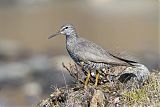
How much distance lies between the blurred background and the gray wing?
2921 millimetres

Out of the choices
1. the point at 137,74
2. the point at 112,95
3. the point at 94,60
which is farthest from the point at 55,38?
the point at 112,95

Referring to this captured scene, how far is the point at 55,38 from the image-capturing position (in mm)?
32969

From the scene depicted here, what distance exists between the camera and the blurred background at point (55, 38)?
70.7 ft

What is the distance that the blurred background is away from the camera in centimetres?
2155

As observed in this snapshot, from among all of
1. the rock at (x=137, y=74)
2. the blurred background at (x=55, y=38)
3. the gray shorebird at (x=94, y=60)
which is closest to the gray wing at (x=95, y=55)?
the gray shorebird at (x=94, y=60)

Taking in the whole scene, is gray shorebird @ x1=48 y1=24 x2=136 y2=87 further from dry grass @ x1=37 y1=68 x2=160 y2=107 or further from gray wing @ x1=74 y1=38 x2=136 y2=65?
dry grass @ x1=37 y1=68 x2=160 y2=107

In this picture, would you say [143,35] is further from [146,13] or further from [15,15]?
[15,15]

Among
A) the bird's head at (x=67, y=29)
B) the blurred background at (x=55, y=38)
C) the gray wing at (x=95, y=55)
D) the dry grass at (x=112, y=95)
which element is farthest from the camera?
the blurred background at (x=55, y=38)

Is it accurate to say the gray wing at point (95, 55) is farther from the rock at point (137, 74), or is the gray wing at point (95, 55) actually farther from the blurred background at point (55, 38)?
the blurred background at point (55, 38)

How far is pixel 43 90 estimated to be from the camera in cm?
2031

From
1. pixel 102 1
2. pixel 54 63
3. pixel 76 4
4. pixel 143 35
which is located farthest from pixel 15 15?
pixel 54 63

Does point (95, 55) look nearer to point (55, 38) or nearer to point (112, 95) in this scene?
point (112, 95)

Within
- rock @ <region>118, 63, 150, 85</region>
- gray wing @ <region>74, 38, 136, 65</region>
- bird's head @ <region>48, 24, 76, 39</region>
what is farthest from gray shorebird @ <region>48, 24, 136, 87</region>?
bird's head @ <region>48, 24, 76, 39</region>

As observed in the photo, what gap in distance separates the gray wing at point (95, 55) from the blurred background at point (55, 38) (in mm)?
2921
